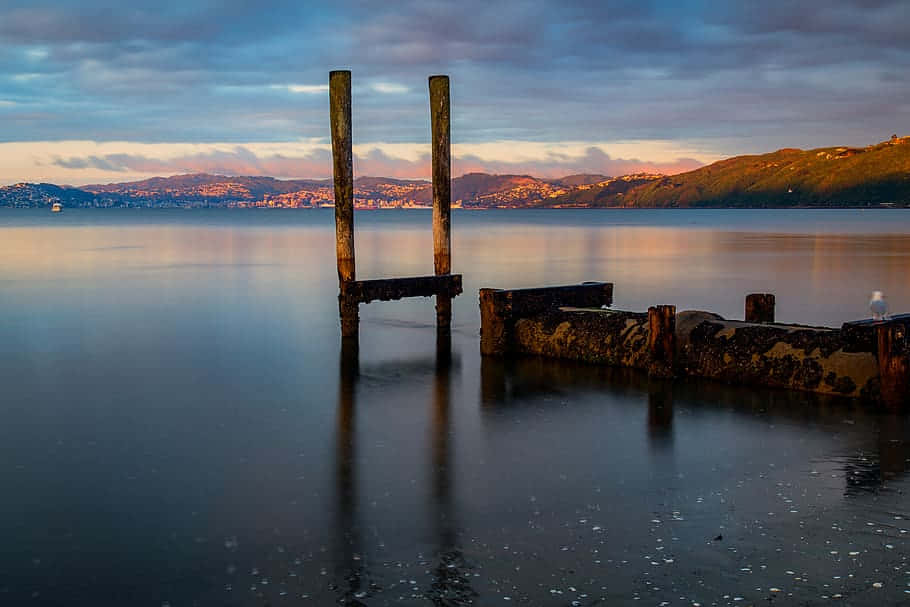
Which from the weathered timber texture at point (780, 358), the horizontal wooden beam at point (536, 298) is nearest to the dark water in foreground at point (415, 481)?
the weathered timber texture at point (780, 358)

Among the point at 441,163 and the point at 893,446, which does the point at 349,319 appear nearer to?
the point at 441,163

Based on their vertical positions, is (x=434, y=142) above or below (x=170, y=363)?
above

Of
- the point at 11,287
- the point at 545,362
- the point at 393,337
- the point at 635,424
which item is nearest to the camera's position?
the point at 635,424

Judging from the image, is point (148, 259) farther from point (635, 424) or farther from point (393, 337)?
point (635, 424)

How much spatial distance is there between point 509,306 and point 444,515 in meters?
8.40

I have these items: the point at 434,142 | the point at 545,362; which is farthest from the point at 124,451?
the point at 434,142

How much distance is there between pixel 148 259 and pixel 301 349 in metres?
34.4

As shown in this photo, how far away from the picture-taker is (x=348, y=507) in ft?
29.5

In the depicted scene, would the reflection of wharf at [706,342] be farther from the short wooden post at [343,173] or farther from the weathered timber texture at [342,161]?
the weathered timber texture at [342,161]

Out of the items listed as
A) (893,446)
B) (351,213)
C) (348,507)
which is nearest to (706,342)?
(893,446)

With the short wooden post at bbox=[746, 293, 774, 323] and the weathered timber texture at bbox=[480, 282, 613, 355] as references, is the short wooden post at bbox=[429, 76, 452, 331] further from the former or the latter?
the short wooden post at bbox=[746, 293, 774, 323]

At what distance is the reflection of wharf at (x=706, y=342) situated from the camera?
12688 mm

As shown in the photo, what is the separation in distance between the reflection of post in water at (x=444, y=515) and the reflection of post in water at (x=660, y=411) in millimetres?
2562

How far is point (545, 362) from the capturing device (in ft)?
53.5
